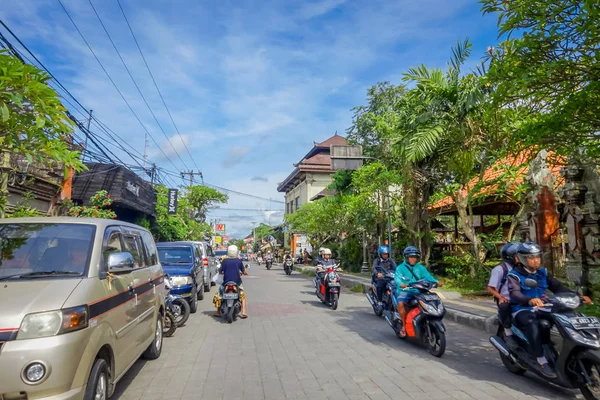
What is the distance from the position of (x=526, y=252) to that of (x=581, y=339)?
1197 millimetres

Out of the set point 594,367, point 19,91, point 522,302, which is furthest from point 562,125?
point 19,91

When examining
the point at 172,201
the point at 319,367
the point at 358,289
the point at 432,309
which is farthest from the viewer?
the point at 172,201

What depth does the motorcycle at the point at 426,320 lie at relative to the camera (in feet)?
21.8

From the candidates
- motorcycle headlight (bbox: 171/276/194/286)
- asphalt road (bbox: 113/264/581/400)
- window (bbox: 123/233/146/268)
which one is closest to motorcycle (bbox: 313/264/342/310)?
asphalt road (bbox: 113/264/581/400)

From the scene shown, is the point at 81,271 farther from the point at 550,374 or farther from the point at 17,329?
the point at 550,374

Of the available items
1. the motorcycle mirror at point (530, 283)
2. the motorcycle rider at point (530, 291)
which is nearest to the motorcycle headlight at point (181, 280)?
the motorcycle rider at point (530, 291)

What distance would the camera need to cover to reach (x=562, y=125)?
6.20 m

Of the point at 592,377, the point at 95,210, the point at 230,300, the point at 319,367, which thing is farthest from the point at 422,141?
the point at 95,210

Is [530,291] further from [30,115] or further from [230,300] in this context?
[230,300]

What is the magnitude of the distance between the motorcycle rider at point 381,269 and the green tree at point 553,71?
4587 mm

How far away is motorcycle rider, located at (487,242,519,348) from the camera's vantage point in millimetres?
5477

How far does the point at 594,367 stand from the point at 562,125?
328cm

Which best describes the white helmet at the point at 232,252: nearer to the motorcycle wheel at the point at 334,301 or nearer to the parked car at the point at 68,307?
the motorcycle wheel at the point at 334,301

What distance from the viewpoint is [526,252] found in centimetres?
532
